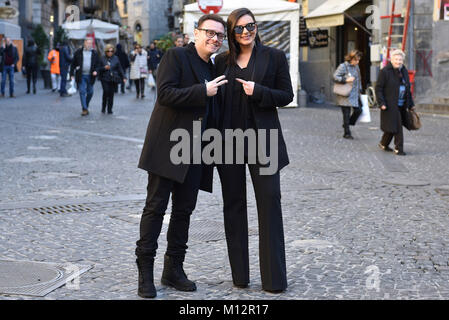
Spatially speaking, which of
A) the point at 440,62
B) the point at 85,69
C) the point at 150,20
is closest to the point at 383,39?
the point at 440,62

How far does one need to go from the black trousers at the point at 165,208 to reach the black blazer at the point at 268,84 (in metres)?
0.46

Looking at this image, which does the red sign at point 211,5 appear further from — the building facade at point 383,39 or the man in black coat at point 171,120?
the man in black coat at point 171,120

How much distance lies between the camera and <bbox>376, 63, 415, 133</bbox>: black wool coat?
41.7ft

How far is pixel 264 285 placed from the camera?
507 centimetres

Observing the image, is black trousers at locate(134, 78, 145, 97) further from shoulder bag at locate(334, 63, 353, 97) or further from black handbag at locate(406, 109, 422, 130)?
black handbag at locate(406, 109, 422, 130)

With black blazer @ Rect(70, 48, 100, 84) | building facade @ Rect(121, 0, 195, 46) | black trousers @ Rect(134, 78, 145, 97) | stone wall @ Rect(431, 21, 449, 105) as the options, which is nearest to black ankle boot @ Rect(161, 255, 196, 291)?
black blazer @ Rect(70, 48, 100, 84)

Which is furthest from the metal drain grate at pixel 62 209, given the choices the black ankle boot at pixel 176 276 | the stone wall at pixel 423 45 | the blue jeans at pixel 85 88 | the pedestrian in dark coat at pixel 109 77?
the stone wall at pixel 423 45

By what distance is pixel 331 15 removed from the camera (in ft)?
81.3

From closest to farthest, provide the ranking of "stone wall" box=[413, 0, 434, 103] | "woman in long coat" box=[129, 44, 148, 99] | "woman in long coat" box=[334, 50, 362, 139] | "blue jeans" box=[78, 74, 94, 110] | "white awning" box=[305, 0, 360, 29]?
1. "woman in long coat" box=[334, 50, 362, 139]
2. "blue jeans" box=[78, 74, 94, 110]
3. "stone wall" box=[413, 0, 434, 103]
4. "white awning" box=[305, 0, 360, 29]
5. "woman in long coat" box=[129, 44, 148, 99]

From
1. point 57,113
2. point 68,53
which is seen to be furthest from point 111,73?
point 68,53

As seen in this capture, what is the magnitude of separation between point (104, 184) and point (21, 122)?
27.9 ft

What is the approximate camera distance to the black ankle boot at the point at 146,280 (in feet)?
16.1

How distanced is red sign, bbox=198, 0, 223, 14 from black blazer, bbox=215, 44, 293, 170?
12392 mm

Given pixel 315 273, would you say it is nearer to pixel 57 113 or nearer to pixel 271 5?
pixel 57 113
